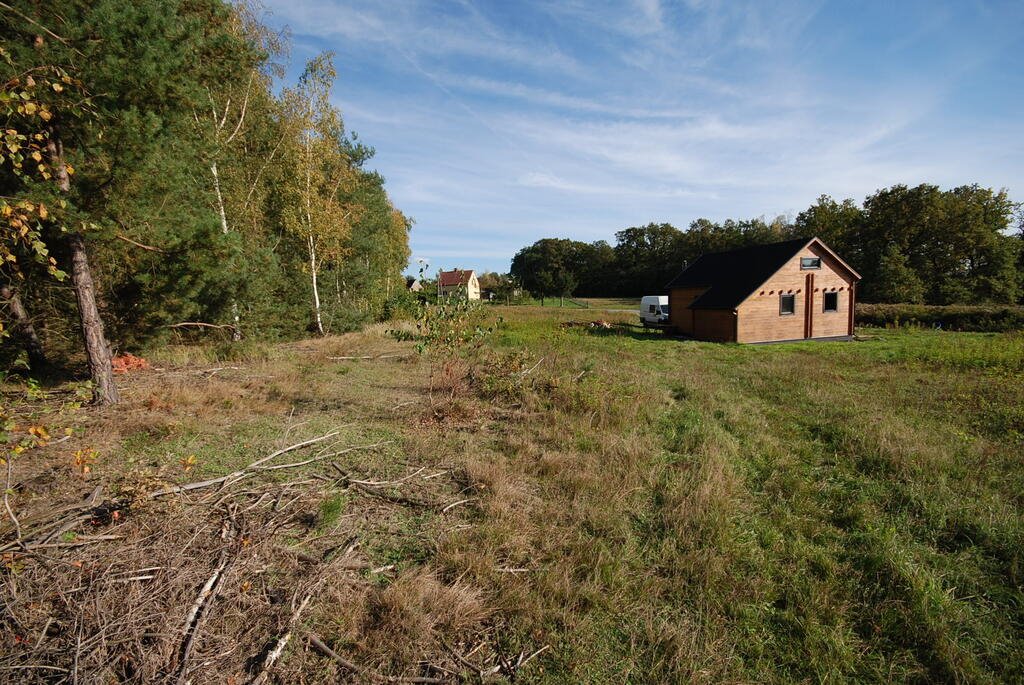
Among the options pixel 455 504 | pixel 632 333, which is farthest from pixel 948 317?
pixel 455 504

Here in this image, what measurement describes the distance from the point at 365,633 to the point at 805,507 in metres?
4.84

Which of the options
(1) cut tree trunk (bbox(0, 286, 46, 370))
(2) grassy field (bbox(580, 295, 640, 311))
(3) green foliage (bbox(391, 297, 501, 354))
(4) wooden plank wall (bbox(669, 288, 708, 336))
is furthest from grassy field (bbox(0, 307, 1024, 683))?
(2) grassy field (bbox(580, 295, 640, 311))

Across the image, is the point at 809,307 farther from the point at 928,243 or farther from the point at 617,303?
the point at 617,303

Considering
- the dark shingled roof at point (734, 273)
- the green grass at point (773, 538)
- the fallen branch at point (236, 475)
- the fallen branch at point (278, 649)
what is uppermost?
the dark shingled roof at point (734, 273)

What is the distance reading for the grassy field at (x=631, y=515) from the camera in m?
3.01

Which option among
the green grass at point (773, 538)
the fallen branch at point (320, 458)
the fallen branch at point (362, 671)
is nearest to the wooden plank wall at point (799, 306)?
the green grass at point (773, 538)

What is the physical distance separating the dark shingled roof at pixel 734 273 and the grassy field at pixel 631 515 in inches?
461

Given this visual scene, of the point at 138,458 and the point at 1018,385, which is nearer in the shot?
the point at 138,458

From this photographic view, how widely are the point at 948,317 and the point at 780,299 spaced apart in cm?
1332

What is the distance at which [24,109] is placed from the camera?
8.46 ft

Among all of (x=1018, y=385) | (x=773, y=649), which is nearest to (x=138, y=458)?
(x=773, y=649)

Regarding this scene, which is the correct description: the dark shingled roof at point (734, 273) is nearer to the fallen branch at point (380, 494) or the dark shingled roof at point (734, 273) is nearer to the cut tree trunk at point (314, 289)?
the cut tree trunk at point (314, 289)

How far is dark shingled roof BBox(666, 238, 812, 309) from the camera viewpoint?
2103 centimetres

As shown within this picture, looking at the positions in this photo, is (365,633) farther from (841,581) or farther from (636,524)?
(841,581)
